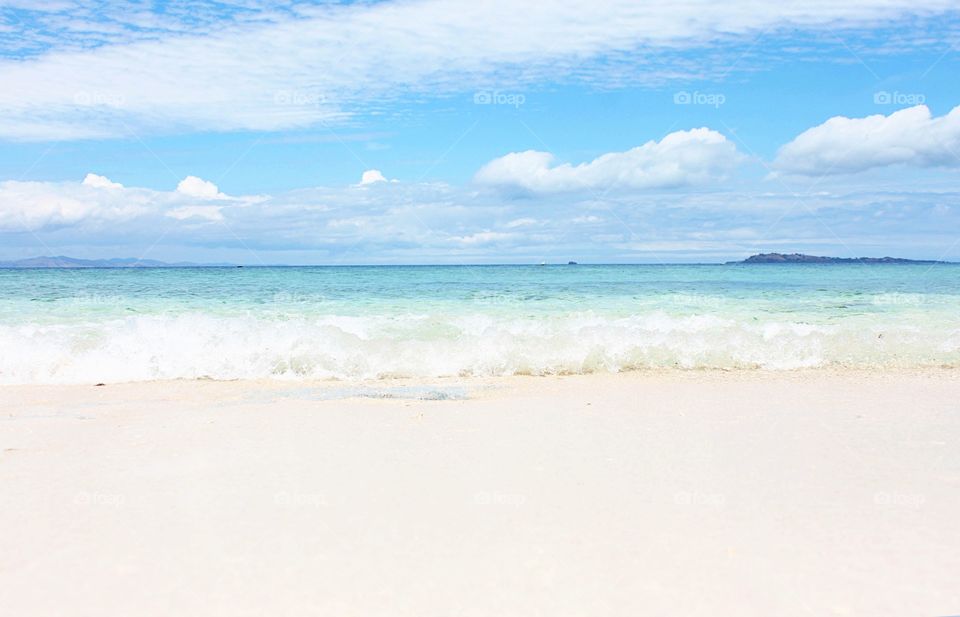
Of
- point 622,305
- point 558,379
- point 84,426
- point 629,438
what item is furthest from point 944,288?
point 84,426

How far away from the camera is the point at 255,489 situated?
205 inches

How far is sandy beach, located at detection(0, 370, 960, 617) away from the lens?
367 cm

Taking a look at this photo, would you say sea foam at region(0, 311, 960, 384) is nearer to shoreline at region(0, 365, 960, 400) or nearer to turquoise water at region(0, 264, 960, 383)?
turquoise water at region(0, 264, 960, 383)

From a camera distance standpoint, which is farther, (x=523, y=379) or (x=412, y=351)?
(x=412, y=351)

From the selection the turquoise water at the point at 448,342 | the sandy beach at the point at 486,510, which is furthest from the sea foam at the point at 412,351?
the sandy beach at the point at 486,510

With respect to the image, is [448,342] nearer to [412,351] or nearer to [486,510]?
[412,351]

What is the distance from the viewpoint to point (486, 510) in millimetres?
4711

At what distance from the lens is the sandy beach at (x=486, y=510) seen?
367 centimetres

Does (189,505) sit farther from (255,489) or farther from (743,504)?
(743,504)

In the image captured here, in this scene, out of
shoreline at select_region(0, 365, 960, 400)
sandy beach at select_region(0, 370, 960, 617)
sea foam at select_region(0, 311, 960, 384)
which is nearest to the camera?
sandy beach at select_region(0, 370, 960, 617)

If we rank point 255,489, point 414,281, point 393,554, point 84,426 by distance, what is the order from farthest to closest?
point 414,281, point 84,426, point 255,489, point 393,554

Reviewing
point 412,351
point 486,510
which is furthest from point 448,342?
point 486,510

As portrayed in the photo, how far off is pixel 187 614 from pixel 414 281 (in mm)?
30545

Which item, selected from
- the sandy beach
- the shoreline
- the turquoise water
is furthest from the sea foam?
the sandy beach
